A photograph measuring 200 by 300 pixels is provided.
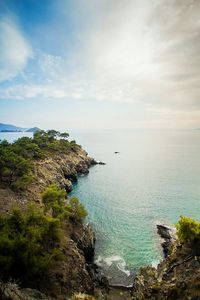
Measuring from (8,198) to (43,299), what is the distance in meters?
28.9

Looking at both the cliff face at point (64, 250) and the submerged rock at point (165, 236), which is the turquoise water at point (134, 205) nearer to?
the submerged rock at point (165, 236)

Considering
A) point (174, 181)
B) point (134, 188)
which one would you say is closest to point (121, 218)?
point (134, 188)

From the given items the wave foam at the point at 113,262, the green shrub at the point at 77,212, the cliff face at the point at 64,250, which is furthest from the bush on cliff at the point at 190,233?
the green shrub at the point at 77,212

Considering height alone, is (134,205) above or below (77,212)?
below

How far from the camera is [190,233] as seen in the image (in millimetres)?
29812

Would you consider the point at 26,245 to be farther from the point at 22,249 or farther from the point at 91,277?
the point at 91,277

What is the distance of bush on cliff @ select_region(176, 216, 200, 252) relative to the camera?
29469 millimetres

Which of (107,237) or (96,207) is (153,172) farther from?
(107,237)

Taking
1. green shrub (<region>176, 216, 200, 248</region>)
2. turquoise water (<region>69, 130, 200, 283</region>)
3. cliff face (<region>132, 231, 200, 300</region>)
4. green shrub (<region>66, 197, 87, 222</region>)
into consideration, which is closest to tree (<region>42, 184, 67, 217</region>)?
green shrub (<region>66, 197, 87, 222</region>)

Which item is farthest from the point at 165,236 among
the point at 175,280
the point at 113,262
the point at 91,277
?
the point at 175,280

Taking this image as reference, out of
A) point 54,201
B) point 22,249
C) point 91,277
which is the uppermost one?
point 54,201

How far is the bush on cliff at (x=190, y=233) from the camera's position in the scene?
29469 millimetres

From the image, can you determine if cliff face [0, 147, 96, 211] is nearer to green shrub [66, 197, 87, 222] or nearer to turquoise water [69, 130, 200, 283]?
turquoise water [69, 130, 200, 283]

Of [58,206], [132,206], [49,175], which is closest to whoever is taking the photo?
[58,206]
